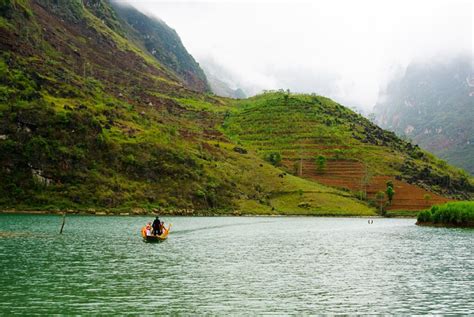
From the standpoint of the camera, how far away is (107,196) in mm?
162500

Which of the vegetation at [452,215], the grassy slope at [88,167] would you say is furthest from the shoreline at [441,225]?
the grassy slope at [88,167]

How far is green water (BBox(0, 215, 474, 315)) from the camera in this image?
35625mm

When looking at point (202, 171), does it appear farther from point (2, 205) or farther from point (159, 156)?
point (2, 205)

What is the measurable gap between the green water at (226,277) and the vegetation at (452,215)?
45159 millimetres

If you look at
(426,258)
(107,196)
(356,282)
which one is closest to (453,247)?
(426,258)

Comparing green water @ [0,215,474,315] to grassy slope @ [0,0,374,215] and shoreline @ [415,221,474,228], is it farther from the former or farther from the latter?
grassy slope @ [0,0,374,215]

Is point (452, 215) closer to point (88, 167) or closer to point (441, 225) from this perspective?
point (441, 225)

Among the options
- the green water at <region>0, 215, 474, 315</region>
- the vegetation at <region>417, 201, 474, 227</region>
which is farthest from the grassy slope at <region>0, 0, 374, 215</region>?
the green water at <region>0, 215, 474, 315</region>

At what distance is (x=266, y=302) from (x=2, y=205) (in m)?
131

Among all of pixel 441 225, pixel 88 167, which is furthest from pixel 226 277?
pixel 88 167

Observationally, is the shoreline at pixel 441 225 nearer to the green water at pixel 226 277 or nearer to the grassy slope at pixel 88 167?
the green water at pixel 226 277

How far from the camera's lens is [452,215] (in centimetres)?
12862

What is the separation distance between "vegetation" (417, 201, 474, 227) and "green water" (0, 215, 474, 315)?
148 feet

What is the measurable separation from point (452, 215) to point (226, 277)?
9923cm
